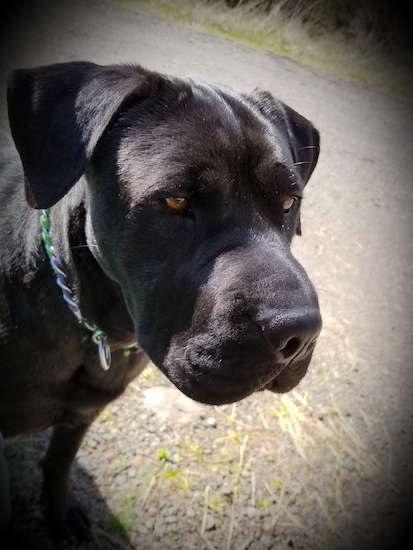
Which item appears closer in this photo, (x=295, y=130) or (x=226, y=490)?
(x=295, y=130)

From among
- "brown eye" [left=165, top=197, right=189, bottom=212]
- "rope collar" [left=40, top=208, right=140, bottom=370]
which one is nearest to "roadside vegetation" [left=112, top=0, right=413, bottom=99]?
"rope collar" [left=40, top=208, right=140, bottom=370]

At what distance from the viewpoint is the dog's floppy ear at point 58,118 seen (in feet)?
5.56

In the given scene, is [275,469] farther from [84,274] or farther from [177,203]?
[177,203]

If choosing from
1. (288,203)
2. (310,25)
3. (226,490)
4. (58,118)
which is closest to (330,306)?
(226,490)

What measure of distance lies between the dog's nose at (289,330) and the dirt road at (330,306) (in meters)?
1.65

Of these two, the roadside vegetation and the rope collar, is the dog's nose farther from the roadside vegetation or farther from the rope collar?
the roadside vegetation

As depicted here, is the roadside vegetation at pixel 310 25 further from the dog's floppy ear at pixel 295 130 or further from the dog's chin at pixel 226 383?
the dog's chin at pixel 226 383

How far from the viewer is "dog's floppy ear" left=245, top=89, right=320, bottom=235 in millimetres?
2186

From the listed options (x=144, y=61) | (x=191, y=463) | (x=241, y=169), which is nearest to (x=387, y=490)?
(x=191, y=463)

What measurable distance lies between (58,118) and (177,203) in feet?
1.67

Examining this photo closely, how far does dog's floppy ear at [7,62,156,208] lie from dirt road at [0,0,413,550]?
1.77 meters

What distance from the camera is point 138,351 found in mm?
2262

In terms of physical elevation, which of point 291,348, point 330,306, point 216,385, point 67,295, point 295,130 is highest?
point 295,130

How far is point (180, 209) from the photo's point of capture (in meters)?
1.65
